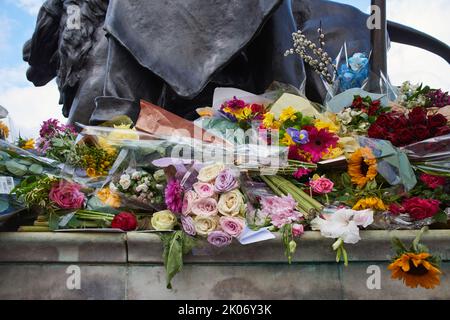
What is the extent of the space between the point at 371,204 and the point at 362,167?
11.5 inches

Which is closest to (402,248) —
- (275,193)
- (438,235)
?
(438,235)

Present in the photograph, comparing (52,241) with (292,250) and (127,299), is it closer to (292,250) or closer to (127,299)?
(127,299)

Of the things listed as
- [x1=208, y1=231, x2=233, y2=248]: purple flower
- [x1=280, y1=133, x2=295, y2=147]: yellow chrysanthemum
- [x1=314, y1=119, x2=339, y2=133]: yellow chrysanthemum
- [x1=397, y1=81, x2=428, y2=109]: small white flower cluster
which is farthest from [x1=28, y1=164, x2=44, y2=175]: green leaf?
[x1=397, y1=81, x2=428, y2=109]: small white flower cluster

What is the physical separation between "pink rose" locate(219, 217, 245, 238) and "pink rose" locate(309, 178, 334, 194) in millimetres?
543

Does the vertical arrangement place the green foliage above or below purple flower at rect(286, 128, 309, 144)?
→ below

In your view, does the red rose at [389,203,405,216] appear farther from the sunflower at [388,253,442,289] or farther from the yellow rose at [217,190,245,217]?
the yellow rose at [217,190,245,217]

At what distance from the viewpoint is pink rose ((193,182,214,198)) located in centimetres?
324

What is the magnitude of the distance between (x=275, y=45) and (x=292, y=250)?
205 centimetres

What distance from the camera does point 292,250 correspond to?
3078mm

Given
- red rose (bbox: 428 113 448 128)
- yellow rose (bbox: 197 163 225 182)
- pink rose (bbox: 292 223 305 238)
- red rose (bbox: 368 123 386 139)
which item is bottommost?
pink rose (bbox: 292 223 305 238)

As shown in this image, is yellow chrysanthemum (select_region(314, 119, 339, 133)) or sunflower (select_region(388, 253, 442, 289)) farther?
yellow chrysanthemum (select_region(314, 119, 339, 133))

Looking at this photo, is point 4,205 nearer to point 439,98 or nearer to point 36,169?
point 36,169

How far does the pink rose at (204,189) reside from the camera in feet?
10.6

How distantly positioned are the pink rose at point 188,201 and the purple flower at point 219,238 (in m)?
0.20
